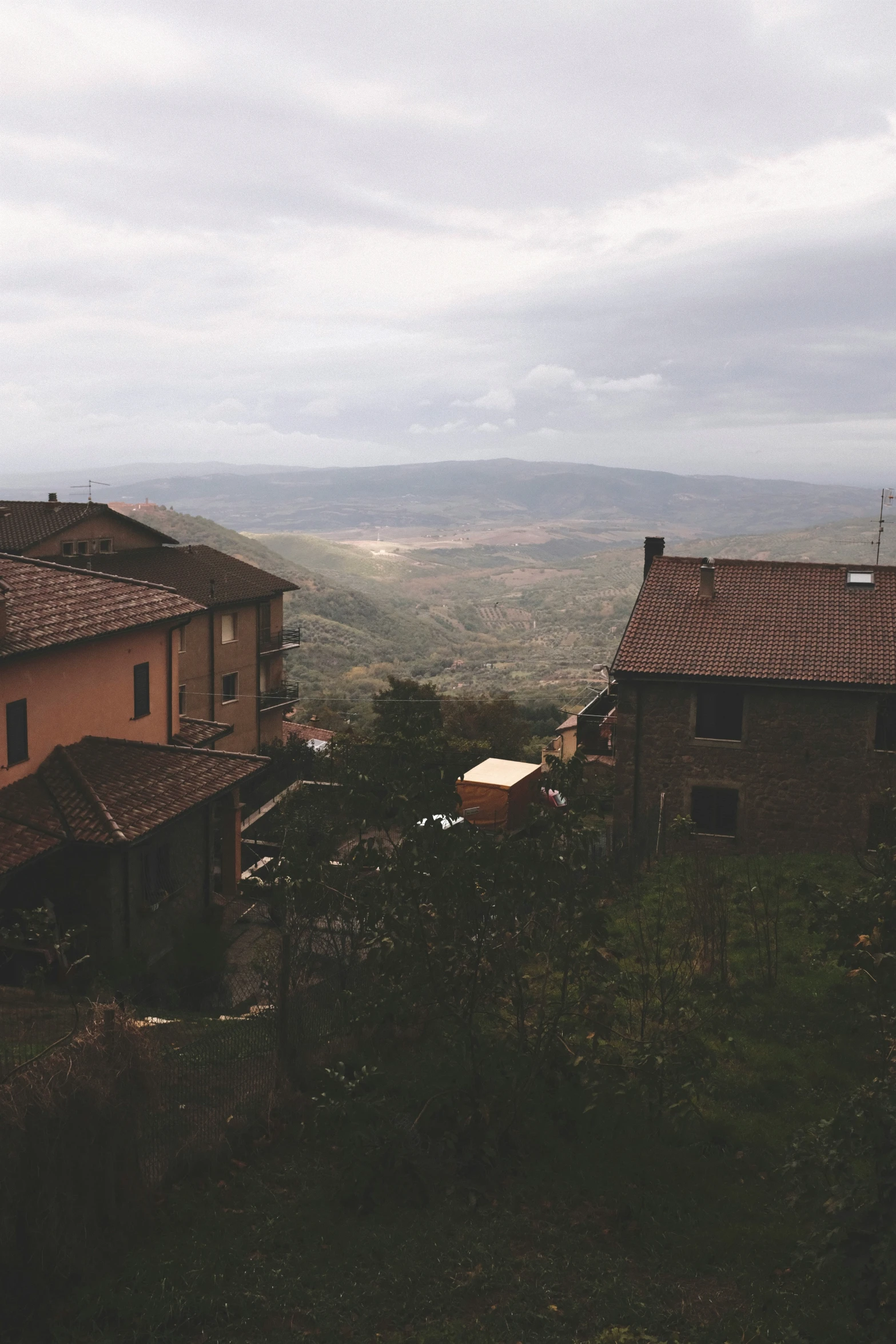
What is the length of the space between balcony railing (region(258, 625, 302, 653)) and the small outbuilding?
19.1 meters

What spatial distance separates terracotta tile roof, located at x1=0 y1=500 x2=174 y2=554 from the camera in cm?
3738

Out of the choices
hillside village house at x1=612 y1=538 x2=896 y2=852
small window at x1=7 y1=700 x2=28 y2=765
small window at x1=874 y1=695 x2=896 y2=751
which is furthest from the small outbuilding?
small window at x1=7 y1=700 x2=28 y2=765

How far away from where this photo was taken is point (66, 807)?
54.6ft

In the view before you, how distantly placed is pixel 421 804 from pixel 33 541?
32.2 meters

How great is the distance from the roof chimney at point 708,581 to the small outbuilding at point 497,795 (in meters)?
6.63

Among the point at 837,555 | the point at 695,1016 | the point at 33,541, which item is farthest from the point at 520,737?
the point at 837,555

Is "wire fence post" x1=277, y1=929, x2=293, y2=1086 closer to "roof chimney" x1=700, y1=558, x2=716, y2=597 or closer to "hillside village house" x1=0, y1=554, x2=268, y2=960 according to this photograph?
"hillside village house" x1=0, y1=554, x2=268, y2=960

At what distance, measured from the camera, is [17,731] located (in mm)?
17125

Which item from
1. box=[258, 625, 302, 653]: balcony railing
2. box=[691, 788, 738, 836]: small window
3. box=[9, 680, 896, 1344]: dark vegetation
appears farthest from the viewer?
box=[258, 625, 302, 653]: balcony railing

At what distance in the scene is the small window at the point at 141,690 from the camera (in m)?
20.9

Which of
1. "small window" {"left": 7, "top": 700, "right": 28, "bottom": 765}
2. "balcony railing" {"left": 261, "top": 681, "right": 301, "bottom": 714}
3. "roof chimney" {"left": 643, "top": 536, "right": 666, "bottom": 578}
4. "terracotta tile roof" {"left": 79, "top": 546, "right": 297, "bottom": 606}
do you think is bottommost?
"balcony railing" {"left": 261, "top": 681, "right": 301, "bottom": 714}

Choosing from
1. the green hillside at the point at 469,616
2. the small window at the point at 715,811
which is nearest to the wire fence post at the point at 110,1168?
the small window at the point at 715,811

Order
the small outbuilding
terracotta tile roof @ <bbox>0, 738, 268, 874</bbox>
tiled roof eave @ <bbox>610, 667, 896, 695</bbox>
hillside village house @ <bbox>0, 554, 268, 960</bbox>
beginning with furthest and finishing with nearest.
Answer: the small outbuilding < tiled roof eave @ <bbox>610, 667, 896, 695</bbox> < hillside village house @ <bbox>0, 554, 268, 960</bbox> < terracotta tile roof @ <bbox>0, 738, 268, 874</bbox>

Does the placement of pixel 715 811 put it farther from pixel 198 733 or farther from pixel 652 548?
pixel 198 733
